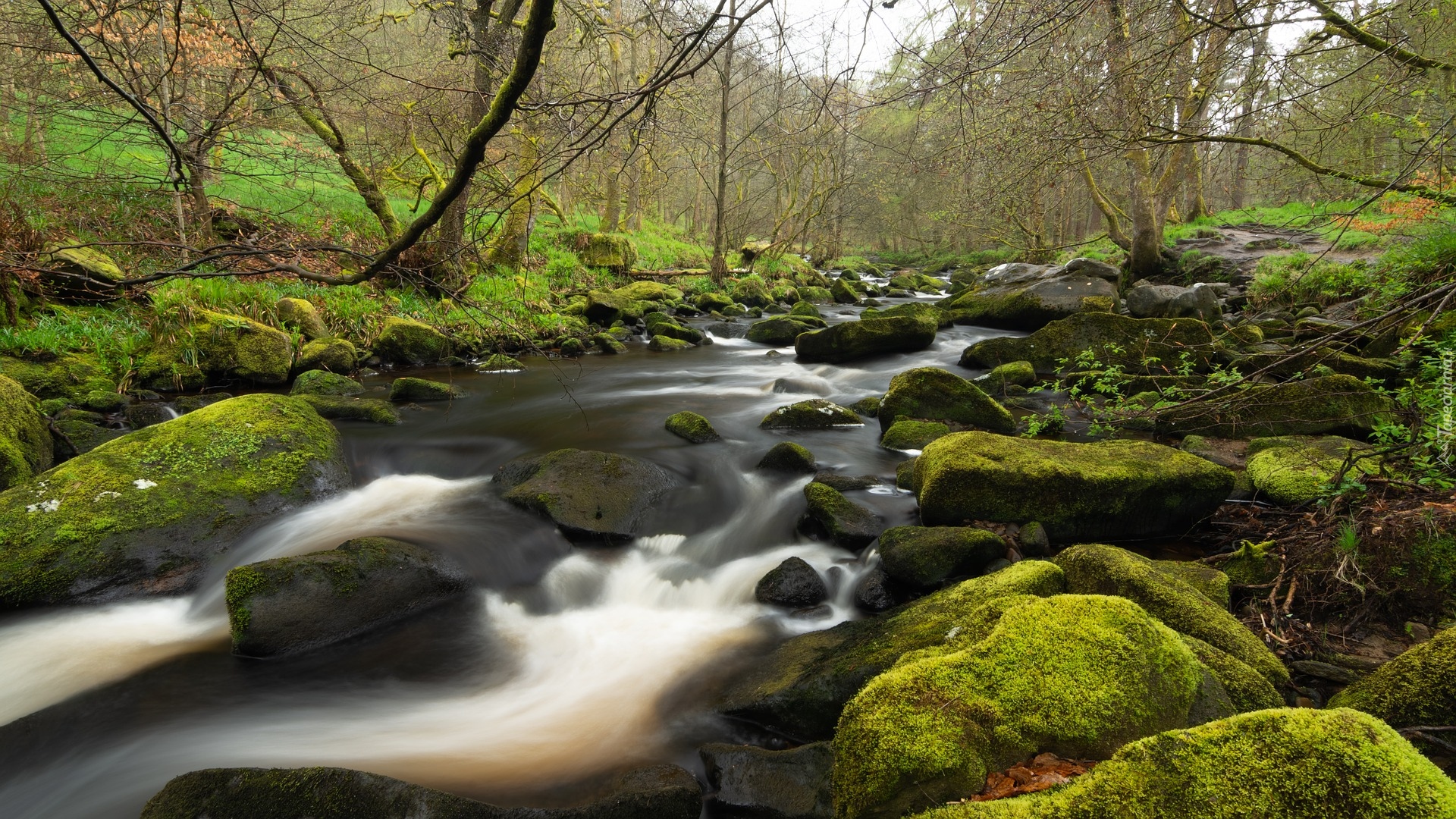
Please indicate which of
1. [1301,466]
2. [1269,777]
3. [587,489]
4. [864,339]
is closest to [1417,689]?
[1269,777]

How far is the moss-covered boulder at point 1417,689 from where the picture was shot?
1.94 m

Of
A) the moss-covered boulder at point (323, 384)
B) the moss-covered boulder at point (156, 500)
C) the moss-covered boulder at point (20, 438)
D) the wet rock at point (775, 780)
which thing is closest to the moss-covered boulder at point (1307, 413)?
the wet rock at point (775, 780)

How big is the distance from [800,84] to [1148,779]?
2403 mm

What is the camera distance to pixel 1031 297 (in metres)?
12.3

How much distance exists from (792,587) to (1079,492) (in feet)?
6.81

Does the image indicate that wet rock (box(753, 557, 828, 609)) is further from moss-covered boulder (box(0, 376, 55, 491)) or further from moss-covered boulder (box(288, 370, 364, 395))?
moss-covered boulder (box(288, 370, 364, 395))

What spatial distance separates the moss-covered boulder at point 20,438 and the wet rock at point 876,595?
578cm

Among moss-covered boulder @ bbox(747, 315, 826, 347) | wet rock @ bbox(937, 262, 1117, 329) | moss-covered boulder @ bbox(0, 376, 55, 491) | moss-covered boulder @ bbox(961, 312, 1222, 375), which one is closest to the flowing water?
moss-covered boulder @ bbox(0, 376, 55, 491)

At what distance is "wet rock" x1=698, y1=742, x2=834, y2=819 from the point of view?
240cm

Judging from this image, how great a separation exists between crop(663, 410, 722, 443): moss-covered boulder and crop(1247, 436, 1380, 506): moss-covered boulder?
184 inches

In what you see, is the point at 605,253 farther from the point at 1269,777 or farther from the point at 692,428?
the point at 1269,777

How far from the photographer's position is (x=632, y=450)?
21.9 feet

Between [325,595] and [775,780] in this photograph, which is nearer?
[775,780]

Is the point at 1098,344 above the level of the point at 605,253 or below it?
below
